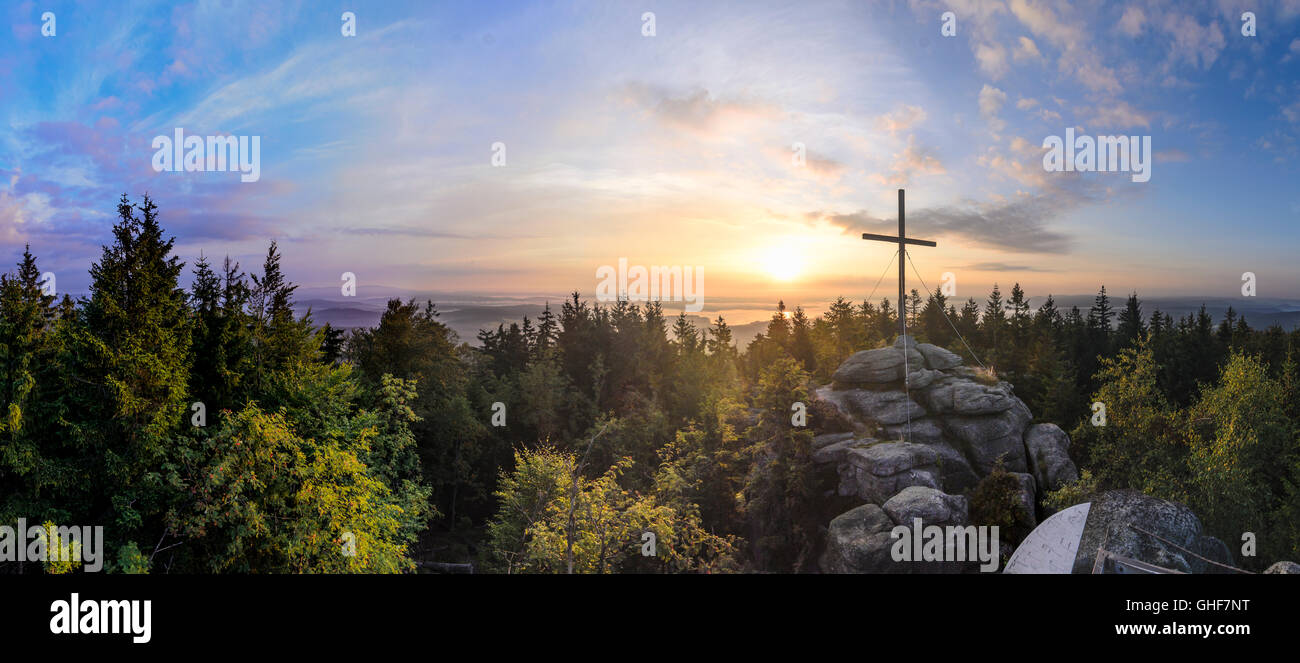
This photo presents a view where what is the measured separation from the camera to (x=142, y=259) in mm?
23984

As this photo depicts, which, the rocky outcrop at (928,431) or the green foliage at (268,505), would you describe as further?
the rocky outcrop at (928,431)

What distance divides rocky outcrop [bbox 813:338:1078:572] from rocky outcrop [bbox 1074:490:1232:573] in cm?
1324

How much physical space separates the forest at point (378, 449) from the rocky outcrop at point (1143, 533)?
12023 mm

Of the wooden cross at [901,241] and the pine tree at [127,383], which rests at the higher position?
the wooden cross at [901,241]

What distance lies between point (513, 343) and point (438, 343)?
1868cm

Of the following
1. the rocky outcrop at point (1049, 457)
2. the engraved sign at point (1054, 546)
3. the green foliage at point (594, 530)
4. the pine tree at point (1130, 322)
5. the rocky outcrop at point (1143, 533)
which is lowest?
the green foliage at point (594, 530)

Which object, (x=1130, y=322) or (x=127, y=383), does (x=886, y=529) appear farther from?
(x=1130, y=322)

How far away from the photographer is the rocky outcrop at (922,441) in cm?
2405

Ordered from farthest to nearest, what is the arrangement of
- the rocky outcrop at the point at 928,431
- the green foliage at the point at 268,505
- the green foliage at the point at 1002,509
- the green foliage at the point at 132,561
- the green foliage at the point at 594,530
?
1. the rocky outcrop at the point at 928,431
2. the green foliage at the point at 1002,509
3. the green foliage at the point at 594,530
4. the green foliage at the point at 268,505
5. the green foliage at the point at 132,561

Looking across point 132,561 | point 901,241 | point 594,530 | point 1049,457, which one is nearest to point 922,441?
point 1049,457

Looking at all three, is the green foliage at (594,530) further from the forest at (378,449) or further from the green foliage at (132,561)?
the green foliage at (132,561)

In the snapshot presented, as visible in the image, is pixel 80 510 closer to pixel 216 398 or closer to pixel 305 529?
pixel 216 398

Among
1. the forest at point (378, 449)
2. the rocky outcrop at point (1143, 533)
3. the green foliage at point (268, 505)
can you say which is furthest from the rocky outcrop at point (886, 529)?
the green foliage at point (268, 505)
